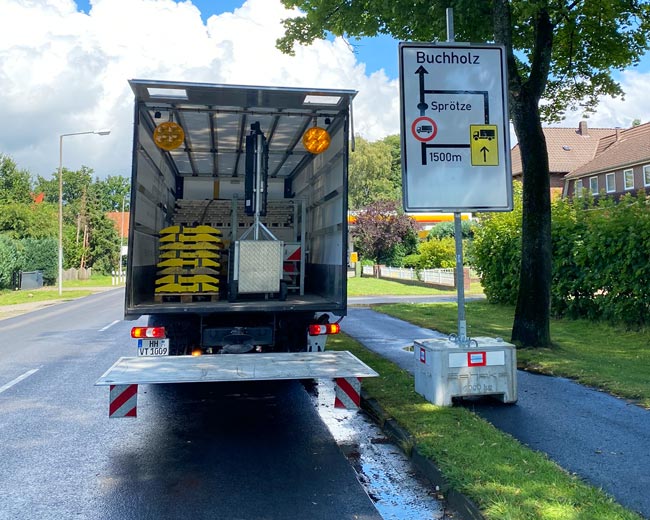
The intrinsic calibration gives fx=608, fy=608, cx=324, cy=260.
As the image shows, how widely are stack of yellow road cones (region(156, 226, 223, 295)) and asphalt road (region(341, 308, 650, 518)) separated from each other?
126 inches

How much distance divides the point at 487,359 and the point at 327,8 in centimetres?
869

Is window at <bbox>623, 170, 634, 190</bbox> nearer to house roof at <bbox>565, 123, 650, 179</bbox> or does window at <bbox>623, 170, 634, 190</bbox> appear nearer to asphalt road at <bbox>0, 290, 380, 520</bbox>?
house roof at <bbox>565, 123, 650, 179</bbox>

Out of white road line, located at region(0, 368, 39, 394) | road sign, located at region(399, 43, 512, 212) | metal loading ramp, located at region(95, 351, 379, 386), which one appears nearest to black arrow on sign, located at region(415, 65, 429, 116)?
road sign, located at region(399, 43, 512, 212)

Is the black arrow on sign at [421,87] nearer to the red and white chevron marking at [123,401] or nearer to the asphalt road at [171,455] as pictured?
the asphalt road at [171,455]

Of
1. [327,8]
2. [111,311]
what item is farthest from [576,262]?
[111,311]

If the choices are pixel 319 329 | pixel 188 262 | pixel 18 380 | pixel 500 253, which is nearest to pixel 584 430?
pixel 319 329

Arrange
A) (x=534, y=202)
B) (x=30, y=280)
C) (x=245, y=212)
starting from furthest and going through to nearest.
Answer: (x=30, y=280) → (x=534, y=202) → (x=245, y=212)

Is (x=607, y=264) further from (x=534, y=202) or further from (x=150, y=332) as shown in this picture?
(x=150, y=332)

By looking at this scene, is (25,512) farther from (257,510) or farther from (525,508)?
(525,508)

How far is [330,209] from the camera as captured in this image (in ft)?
26.8

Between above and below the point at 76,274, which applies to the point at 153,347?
below

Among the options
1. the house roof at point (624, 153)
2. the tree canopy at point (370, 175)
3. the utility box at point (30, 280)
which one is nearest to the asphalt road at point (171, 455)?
the utility box at point (30, 280)

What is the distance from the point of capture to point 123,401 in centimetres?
527

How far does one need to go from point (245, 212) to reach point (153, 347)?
2.49m
